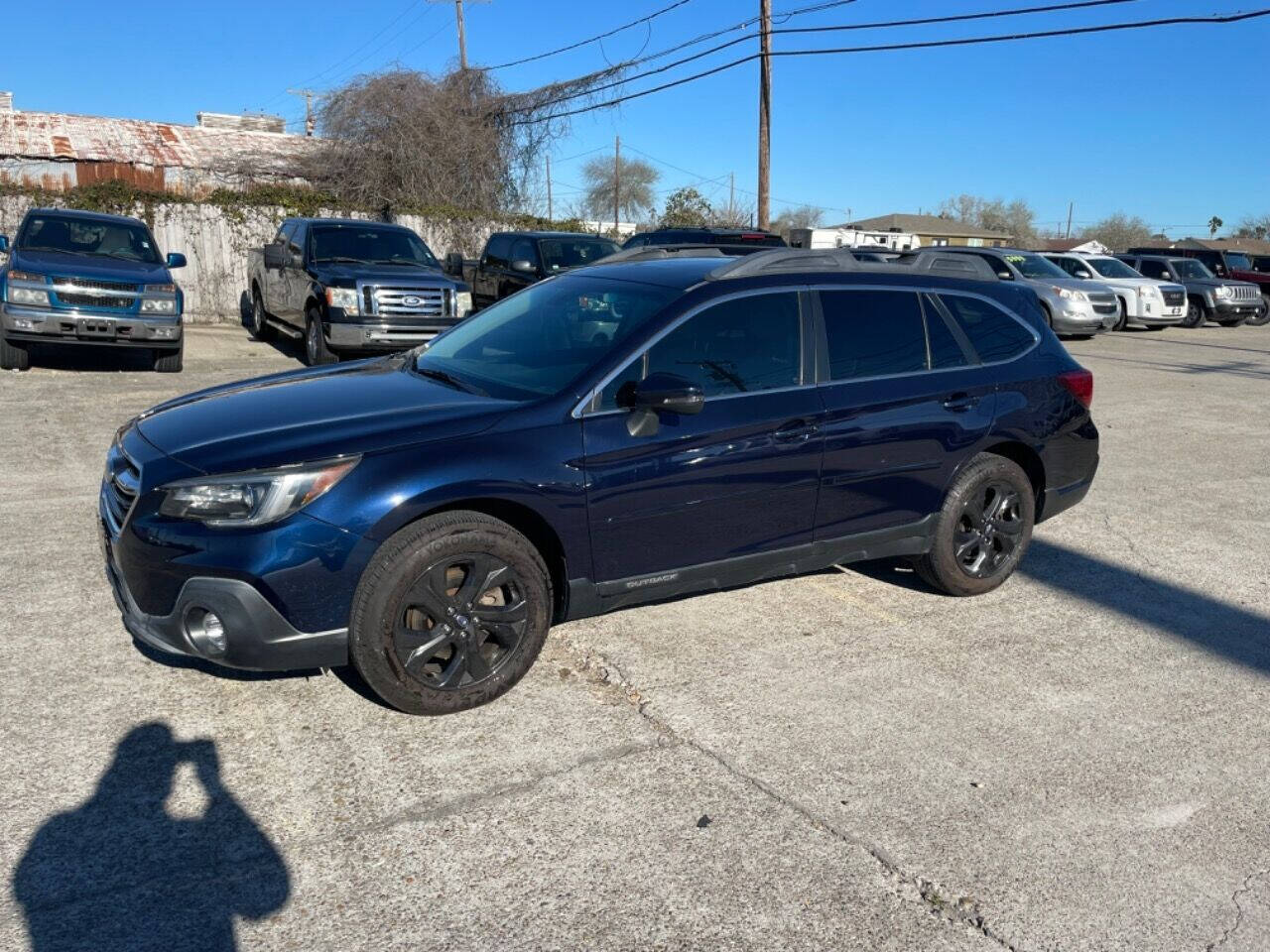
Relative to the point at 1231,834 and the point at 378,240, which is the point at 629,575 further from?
the point at 378,240

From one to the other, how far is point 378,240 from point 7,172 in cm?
1092

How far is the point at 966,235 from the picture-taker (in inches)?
2670

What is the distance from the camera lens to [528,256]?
15812mm

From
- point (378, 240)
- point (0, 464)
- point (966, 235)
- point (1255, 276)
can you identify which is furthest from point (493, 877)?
point (966, 235)

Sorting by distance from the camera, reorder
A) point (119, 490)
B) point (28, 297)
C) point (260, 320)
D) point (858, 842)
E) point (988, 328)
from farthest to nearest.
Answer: point (260, 320), point (28, 297), point (988, 328), point (119, 490), point (858, 842)

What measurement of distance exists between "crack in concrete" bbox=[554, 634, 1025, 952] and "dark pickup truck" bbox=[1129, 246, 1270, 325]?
2737 cm

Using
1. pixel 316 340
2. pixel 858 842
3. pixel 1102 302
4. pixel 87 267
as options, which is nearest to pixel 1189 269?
pixel 1102 302

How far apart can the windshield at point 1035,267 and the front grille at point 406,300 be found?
43.2 ft

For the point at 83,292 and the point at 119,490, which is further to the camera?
the point at 83,292

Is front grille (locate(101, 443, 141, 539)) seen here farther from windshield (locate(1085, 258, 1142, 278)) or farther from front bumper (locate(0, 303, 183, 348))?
windshield (locate(1085, 258, 1142, 278))

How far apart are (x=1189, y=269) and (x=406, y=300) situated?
72.4ft

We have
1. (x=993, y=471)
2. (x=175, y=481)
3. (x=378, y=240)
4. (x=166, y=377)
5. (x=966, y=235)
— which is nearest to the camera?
(x=175, y=481)

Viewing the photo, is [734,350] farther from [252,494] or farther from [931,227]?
[931,227]

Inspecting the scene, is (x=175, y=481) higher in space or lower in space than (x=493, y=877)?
higher
